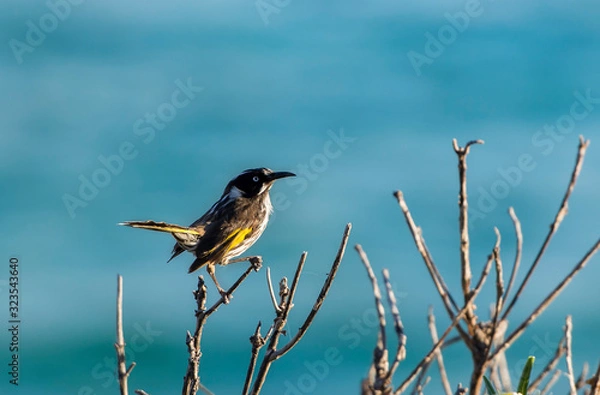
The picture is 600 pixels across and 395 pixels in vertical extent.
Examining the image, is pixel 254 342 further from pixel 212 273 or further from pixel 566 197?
pixel 212 273

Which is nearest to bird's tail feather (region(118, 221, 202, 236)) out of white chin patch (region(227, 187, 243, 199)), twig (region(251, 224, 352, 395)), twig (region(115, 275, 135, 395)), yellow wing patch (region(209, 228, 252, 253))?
yellow wing patch (region(209, 228, 252, 253))

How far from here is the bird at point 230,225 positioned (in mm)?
5348

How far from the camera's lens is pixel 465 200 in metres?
1.76

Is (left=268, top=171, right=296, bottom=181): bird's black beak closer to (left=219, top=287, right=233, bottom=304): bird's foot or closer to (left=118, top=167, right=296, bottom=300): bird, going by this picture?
(left=118, top=167, right=296, bottom=300): bird

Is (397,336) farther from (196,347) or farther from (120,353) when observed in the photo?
(196,347)

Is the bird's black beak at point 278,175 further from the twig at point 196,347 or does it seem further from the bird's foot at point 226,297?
the twig at point 196,347

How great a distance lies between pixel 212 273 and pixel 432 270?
3688 millimetres

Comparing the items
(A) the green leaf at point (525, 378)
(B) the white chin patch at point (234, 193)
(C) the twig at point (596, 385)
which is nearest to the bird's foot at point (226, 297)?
(B) the white chin patch at point (234, 193)

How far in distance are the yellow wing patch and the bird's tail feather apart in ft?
0.71

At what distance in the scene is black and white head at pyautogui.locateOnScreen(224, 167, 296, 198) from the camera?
247 inches

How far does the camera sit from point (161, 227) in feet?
16.4

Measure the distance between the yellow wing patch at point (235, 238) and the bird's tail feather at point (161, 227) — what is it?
22cm

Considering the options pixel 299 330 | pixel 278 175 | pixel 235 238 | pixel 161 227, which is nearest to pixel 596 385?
pixel 299 330

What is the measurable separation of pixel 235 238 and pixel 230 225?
121 mm
